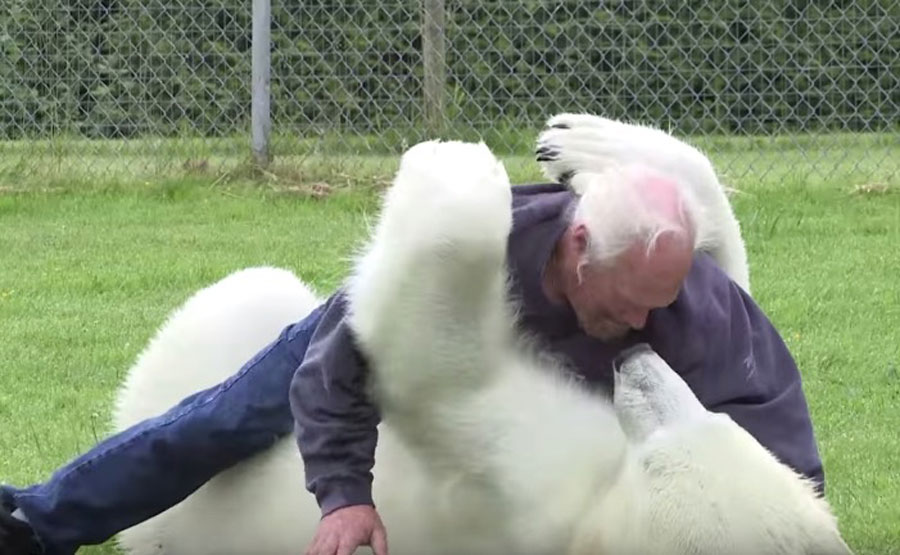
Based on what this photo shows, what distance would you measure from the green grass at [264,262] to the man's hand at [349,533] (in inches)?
13.9

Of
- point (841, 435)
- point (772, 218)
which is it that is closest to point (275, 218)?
point (772, 218)

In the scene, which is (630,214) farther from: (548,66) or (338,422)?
(548,66)

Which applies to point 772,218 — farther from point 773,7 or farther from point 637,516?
point 637,516

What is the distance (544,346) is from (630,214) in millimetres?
213

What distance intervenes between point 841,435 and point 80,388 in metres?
1.66

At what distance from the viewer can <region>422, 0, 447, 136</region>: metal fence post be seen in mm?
7238

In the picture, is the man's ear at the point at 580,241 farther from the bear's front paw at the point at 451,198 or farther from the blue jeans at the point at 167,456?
the blue jeans at the point at 167,456

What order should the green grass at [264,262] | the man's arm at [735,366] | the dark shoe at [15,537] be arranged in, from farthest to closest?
the green grass at [264,262]
the dark shoe at [15,537]
the man's arm at [735,366]

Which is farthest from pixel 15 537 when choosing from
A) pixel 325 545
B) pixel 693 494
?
pixel 693 494

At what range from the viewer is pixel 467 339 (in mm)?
1909

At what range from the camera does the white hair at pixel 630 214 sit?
6.70ft

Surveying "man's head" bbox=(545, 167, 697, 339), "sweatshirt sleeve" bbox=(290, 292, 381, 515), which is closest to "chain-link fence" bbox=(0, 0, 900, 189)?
"man's head" bbox=(545, 167, 697, 339)

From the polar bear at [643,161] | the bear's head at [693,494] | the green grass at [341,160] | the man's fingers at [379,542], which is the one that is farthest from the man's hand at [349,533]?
the green grass at [341,160]

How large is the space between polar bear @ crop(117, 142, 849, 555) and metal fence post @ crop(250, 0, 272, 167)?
5120 mm
